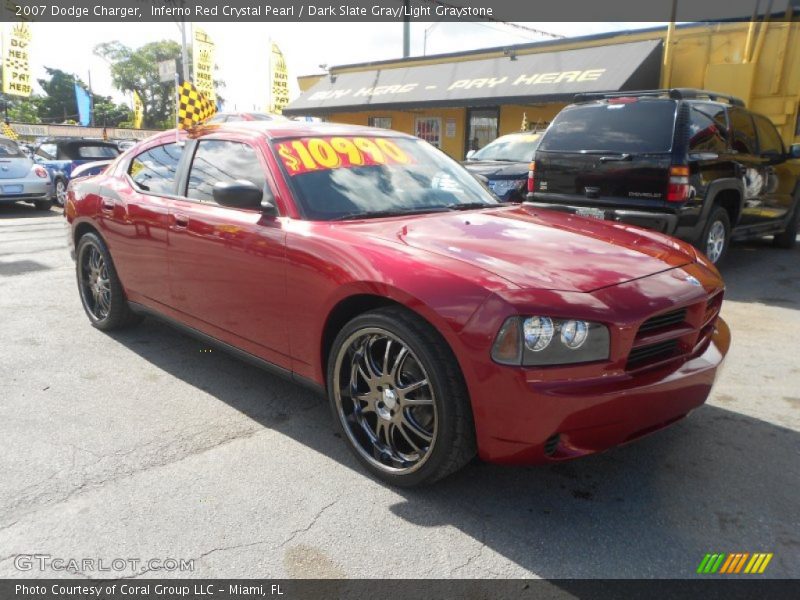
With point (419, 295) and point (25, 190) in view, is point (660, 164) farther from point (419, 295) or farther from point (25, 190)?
point (25, 190)

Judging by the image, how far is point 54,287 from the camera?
6180mm

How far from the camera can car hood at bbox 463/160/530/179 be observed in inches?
324

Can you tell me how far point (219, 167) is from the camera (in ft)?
11.8

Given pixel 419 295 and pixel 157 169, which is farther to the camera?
pixel 157 169

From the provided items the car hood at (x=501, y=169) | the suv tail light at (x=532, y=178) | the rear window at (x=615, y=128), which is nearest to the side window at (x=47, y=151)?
the car hood at (x=501, y=169)

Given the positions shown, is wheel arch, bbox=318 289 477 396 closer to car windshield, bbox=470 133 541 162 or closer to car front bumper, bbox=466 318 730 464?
car front bumper, bbox=466 318 730 464

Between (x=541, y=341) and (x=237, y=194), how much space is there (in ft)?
5.41

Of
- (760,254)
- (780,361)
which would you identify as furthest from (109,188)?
(760,254)

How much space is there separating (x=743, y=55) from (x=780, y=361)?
34.4 ft

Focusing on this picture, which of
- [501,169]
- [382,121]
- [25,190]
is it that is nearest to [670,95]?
[501,169]

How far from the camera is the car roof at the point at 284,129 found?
3.44 metres

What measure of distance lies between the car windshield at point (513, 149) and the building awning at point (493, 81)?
426cm

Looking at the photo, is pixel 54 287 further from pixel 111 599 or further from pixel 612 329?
pixel 612 329

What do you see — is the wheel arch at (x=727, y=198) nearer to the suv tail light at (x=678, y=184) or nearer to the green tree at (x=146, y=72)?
the suv tail light at (x=678, y=184)
